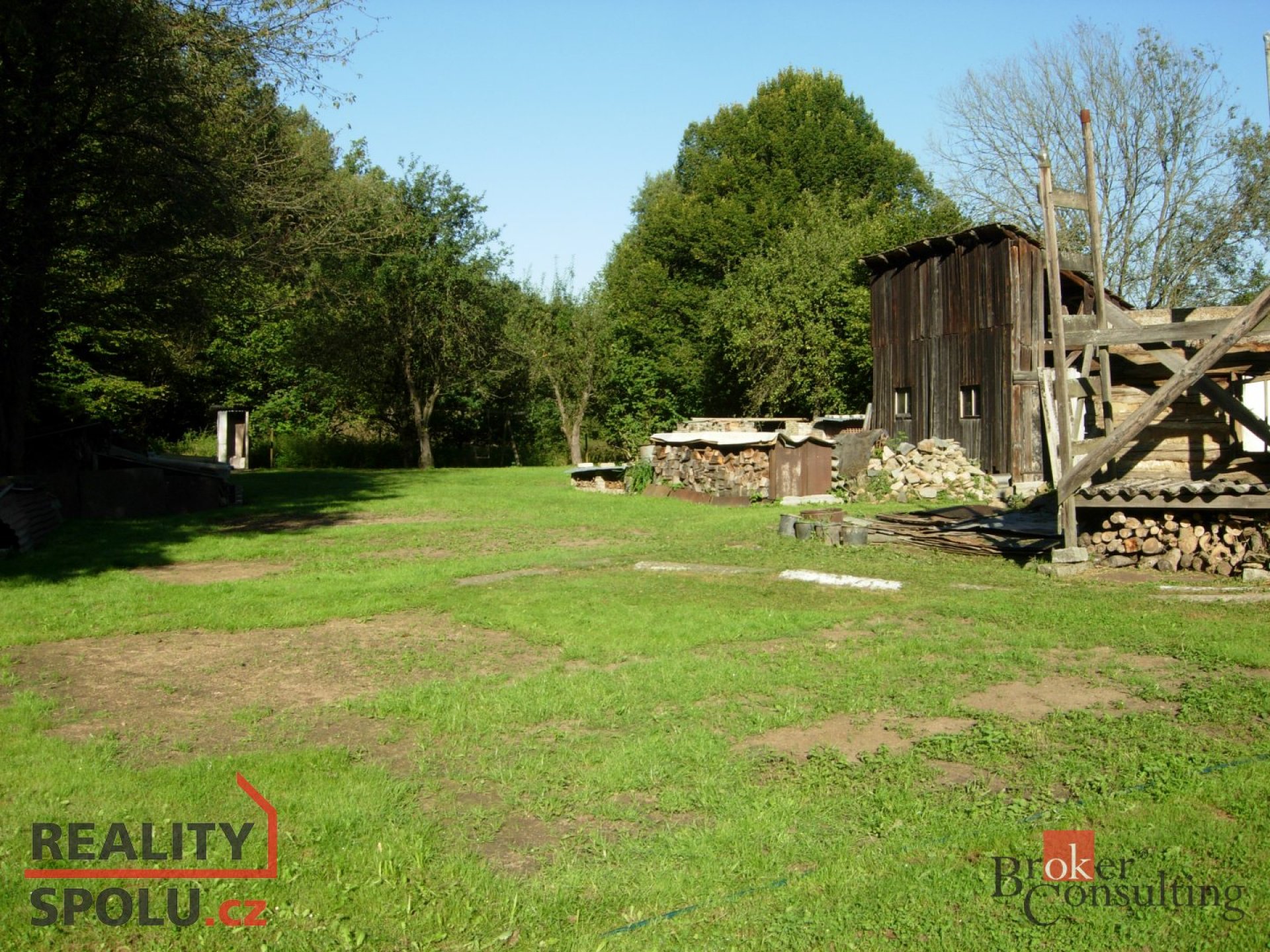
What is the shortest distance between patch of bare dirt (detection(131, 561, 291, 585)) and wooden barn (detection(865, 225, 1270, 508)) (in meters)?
9.57

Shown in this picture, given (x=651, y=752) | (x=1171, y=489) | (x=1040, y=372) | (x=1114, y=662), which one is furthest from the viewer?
(x=1040, y=372)

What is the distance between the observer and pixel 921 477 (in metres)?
22.0

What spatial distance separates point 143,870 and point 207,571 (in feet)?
29.9

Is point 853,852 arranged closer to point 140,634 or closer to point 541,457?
point 140,634

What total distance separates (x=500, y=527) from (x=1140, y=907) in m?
14.4

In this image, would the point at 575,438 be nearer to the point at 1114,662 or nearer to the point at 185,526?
the point at 185,526

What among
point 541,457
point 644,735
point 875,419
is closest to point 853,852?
point 644,735

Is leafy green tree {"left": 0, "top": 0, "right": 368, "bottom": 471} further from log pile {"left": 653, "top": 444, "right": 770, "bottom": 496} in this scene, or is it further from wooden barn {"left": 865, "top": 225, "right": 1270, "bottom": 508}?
wooden barn {"left": 865, "top": 225, "right": 1270, "bottom": 508}

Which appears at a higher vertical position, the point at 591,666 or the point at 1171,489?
the point at 1171,489

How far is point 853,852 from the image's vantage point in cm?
427

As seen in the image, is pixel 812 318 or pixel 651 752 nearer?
pixel 651 752

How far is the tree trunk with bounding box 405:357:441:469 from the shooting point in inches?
1551

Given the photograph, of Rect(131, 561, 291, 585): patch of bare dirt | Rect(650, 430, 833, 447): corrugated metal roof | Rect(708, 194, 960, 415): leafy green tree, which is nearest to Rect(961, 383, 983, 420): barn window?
Rect(650, 430, 833, 447): corrugated metal roof

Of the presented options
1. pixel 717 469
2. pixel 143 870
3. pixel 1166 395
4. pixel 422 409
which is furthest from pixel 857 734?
pixel 422 409
